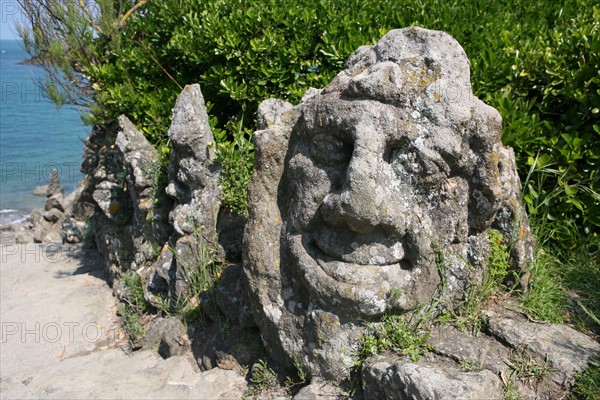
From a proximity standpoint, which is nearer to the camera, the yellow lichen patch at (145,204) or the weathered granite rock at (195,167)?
the weathered granite rock at (195,167)

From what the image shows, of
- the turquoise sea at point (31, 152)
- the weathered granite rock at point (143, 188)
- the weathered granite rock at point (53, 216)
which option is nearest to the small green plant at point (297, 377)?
the weathered granite rock at point (143, 188)

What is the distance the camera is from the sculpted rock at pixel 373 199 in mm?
3277

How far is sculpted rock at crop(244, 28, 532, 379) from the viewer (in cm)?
328

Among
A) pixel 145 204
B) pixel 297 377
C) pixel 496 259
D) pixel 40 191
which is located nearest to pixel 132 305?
pixel 145 204

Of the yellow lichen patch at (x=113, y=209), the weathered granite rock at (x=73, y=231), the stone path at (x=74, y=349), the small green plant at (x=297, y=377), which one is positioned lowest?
the weathered granite rock at (x=73, y=231)

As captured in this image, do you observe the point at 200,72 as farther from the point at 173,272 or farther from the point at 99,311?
the point at 99,311

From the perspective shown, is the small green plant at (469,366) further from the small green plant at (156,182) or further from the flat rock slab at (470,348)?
the small green plant at (156,182)

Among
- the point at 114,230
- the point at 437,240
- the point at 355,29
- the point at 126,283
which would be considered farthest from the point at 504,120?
the point at 114,230

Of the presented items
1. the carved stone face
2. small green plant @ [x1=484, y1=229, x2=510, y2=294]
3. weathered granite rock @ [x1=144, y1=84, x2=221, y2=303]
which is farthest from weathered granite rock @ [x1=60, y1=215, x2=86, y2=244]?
small green plant @ [x1=484, y1=229, x2=510, y2=294]

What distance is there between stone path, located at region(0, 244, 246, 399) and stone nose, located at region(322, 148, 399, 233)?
1.69m

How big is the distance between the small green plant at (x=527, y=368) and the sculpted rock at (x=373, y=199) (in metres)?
0.57

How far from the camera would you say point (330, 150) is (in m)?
3.45

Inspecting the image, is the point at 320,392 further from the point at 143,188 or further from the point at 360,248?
the point at 143,188

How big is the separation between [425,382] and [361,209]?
1.07 meters
